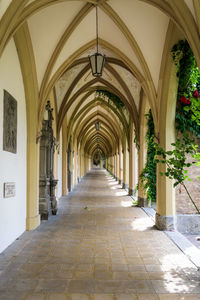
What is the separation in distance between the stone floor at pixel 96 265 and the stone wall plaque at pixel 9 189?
2.89 ft

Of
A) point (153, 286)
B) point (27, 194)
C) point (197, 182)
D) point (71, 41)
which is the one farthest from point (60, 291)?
point (71, 41)

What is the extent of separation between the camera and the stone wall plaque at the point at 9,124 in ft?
15.0

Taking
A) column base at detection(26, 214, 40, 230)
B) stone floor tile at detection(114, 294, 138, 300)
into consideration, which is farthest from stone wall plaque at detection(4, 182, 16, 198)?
stone floor tile at detection(114, 294, 138, 300)

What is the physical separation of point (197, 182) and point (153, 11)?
3690 millimetres

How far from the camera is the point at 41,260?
4016 mm

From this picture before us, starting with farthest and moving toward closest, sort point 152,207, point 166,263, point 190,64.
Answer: point 152,207 < point 190,64 < point 166,263

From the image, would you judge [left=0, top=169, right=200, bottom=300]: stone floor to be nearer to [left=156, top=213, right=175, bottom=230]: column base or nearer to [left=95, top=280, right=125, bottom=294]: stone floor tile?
[left=95, top=280, right=125, bottom=294]: stone floor tile

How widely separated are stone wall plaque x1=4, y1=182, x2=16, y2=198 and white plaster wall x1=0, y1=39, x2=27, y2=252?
0.07 metres

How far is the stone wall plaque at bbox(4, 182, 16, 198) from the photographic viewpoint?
4.61 metres

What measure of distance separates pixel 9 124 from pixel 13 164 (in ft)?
2.53

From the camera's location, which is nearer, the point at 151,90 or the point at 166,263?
the point at 166,263

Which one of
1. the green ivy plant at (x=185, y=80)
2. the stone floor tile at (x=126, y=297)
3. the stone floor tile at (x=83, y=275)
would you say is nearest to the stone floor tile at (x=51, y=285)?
the stone floor tile at (x=83, y=275)

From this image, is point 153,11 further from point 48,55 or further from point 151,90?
point 48,55

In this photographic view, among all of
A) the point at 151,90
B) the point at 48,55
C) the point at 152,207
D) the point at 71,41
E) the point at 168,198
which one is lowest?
the point at 152,207
